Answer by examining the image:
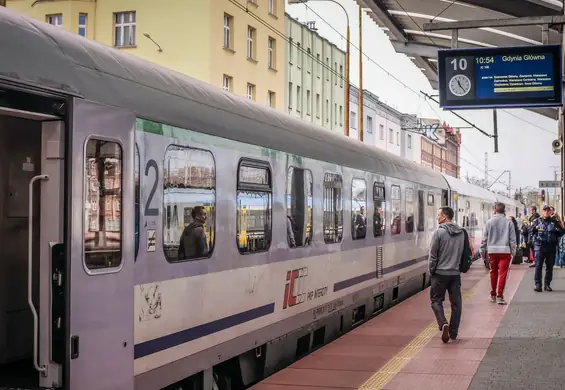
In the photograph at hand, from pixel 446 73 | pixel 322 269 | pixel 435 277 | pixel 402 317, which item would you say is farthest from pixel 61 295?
pixel 446 73

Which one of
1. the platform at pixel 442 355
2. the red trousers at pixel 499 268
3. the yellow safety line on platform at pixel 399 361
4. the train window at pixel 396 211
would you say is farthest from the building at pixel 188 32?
the yellow safety line on platform at pixel 399 361

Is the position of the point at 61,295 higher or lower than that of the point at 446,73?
A: lower

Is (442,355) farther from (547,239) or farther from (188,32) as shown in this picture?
(188,32)

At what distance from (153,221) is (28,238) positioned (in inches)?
35.2

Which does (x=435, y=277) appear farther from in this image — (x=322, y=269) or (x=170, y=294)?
(x=170, y=294)

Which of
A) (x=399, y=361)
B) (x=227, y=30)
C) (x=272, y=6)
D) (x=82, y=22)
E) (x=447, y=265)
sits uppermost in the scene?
(x=272, y=6)

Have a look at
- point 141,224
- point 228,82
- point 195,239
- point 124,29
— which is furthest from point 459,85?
point 124,29

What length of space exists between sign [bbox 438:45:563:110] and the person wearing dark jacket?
31.9ft

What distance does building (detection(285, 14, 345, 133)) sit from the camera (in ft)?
148

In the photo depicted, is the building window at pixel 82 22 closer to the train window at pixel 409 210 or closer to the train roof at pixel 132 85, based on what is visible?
the train window at pixel 409 210

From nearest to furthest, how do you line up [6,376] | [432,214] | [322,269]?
1. [6,376]
2. [322,269]
3. [432,214]

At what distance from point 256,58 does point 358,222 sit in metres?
27.3

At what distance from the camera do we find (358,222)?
40.7 ft

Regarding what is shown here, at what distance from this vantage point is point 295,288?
→ 9.38 meters
